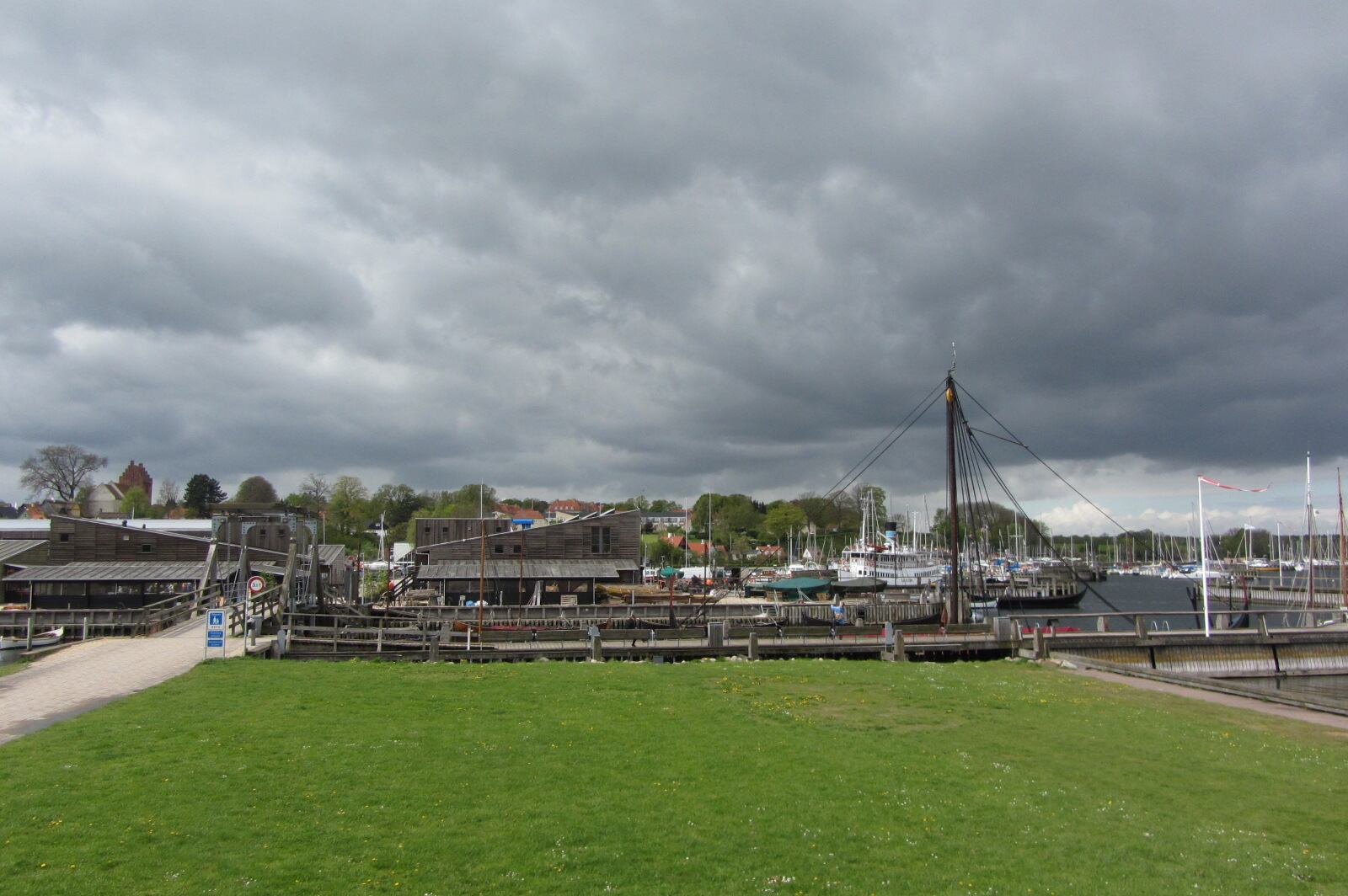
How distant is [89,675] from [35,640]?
46.7 ft

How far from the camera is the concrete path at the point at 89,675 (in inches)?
719

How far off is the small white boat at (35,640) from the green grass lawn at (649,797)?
1803 centimetres

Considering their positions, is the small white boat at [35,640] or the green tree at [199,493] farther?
the green tree at [199,493]

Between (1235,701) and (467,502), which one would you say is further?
(467,502)

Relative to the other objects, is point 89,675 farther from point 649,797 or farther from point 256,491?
point 256,491

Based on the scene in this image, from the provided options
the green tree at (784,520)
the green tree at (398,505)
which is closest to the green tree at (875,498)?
the green tree at (784,520)

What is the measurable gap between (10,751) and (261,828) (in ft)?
22.0

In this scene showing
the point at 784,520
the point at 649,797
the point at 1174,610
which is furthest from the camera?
the point at 784,520

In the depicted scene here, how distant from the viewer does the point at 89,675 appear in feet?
77.8

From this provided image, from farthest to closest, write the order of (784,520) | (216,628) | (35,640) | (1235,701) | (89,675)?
(784,520) → (35,640) → (216,628) → (1235,701) → (89,675)

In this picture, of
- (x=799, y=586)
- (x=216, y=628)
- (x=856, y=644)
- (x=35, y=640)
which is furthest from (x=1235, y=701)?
(x=799, y=586)

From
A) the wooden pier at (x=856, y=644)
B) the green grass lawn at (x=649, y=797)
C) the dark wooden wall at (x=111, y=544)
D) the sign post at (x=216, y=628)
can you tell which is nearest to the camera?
the green grass lawn at (x=649, y=797)

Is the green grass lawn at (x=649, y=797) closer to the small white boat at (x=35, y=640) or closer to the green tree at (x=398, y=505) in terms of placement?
the small white boat at (x=35, y=640)

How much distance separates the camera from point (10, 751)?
14.2 meters
